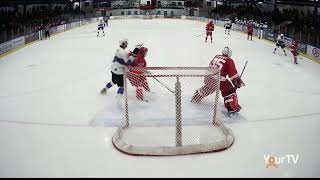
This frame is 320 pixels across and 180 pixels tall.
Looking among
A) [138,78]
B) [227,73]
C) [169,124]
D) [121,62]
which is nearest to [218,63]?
[227,73]

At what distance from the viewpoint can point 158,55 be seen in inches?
539

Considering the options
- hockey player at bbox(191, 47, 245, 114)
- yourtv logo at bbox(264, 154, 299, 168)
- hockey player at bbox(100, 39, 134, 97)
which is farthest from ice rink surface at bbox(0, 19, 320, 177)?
hockey player at bbox(100, 39, 134, 97)

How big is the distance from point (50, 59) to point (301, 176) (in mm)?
10748

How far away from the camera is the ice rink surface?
4.61 metres

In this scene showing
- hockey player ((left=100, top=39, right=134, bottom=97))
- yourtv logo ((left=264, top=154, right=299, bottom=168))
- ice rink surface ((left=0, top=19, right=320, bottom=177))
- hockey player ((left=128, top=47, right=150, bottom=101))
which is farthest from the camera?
hockey player ((left=128, top=47, right=150, bottom=101))

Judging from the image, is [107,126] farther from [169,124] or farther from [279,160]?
[279,160]

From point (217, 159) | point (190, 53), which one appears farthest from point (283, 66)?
point (217, 159)

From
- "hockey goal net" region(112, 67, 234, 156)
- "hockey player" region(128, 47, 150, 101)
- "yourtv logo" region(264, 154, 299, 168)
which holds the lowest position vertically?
"yourtv logo" region(264, 154, 299, 168)

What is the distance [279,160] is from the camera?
482 centimetres

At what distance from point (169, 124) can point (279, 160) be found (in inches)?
79.2

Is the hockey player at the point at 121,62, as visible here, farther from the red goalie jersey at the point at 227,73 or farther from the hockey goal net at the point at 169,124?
the red goalie jersey at the point at 227,73

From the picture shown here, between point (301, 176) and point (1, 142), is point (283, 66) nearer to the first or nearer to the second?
point (301, 176)

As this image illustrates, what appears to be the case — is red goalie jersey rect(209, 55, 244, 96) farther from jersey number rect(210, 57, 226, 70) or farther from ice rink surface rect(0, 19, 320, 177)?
ice rink surface rect(0, 19, 320, 177)

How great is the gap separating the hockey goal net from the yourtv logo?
0.62 m
